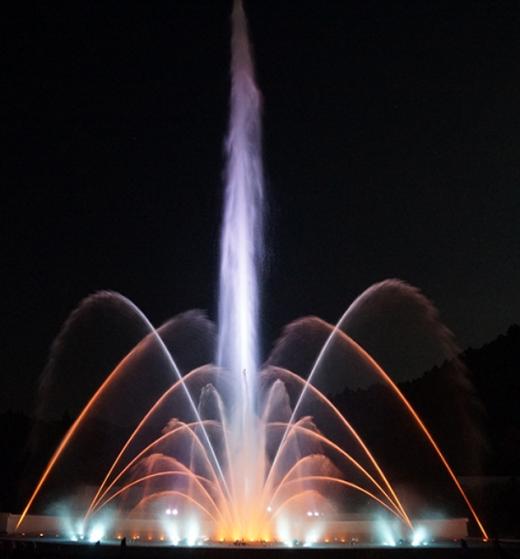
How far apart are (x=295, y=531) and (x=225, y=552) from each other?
813 centimetres

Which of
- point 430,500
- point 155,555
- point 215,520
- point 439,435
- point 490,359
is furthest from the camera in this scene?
point 490,359

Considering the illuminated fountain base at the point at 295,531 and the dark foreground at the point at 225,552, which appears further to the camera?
the illuminated fountain base at the point at 295,531

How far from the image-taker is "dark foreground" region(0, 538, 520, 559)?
66.8 ft

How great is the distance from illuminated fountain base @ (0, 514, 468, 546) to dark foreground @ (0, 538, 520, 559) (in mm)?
5922

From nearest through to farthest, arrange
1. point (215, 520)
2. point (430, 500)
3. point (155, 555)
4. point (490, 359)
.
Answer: point (155, 555), point (215, 520), point (430, 500), point (490, 359)

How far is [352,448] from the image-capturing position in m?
60.6

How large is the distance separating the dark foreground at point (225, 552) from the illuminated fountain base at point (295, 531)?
5.92 m

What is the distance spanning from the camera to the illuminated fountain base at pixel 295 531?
94.3ft

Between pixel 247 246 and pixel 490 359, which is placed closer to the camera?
pixel 247 246

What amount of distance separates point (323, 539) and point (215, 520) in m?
4.32

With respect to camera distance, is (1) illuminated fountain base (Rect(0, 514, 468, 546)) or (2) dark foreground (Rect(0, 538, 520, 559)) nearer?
(2) dark foreground (Rect(0, 538, 520, 559))

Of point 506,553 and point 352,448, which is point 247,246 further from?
point 352,448

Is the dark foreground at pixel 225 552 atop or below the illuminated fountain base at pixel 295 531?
atop

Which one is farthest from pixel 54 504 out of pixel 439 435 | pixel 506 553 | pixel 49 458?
pixel 506 553
